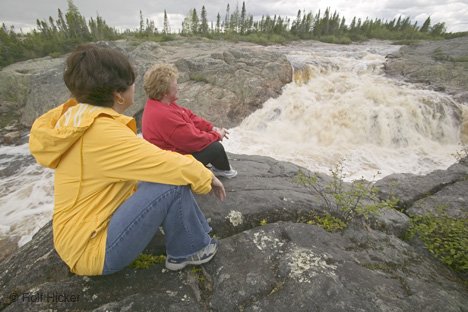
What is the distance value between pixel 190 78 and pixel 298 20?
44.4 meters

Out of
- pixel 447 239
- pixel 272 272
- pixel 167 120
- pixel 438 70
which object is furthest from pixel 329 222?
pixel 438 70

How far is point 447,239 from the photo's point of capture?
294 cm

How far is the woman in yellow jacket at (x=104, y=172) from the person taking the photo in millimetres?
1683

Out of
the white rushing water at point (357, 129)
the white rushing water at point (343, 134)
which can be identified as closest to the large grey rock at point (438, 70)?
the white rushing water at point (343, 134)

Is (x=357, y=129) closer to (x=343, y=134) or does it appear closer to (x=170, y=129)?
(x=343, y=134)

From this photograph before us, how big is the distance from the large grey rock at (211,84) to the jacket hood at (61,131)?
8508 millimetres

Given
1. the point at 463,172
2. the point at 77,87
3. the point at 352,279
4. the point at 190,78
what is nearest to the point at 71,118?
the point at 77,87

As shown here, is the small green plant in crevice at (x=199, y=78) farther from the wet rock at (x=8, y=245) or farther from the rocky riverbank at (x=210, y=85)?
the wet rock at (x=8, y=245)

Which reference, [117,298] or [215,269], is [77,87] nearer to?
[117,298]

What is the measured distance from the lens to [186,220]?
205 cm

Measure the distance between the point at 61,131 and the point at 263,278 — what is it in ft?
6.18

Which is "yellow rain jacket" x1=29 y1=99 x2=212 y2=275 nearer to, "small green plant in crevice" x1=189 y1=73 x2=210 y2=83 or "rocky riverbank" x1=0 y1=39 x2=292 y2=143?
"rocky riverbank" x1=0 y1=39 x2=292 y2=143

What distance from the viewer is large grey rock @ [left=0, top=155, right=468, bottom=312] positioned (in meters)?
2.02

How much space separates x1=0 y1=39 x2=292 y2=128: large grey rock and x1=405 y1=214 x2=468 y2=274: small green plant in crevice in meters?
7.93
